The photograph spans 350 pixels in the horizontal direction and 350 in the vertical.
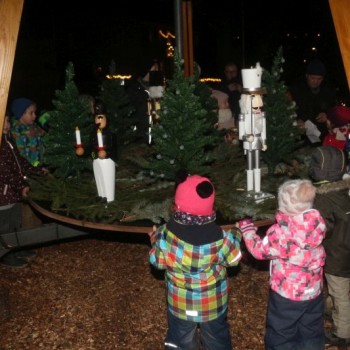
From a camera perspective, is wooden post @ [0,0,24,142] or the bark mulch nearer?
wooden post @ [0,0,24,142]

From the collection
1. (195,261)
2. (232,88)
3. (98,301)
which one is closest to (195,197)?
(195,261)

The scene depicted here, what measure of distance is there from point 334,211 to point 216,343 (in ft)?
4.04

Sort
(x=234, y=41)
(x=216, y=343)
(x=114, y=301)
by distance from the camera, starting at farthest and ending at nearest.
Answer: (x=234, y=41) → (x=114, y=301) → (x=216, y=343)

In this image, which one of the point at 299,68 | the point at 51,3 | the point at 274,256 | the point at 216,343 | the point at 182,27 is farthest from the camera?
the point at 299,68

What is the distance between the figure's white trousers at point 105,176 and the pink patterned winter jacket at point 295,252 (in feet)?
4.79

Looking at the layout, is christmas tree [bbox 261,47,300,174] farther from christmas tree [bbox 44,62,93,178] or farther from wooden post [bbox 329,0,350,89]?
christmas tree [bbox 44,62,93,178]

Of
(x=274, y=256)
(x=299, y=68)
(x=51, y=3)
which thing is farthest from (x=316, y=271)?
(x=299, y=68)

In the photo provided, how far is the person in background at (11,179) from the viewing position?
4.89m

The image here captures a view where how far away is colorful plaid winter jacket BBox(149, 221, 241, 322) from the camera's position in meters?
2.84

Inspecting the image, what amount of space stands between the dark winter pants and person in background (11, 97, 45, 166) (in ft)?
11.1

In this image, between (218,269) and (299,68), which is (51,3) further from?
(218,269)

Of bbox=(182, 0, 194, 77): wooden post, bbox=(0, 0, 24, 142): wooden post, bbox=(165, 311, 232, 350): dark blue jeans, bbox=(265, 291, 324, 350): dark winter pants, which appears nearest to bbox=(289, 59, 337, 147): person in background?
bbox=(182, 0, 194, 77): wooden post

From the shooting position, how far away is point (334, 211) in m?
3.18

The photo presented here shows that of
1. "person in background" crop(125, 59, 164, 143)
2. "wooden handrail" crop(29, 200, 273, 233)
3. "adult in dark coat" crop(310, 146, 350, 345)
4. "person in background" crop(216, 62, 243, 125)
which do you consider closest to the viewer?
"adult in dark coat" crop(310, 146, 350, 345)
